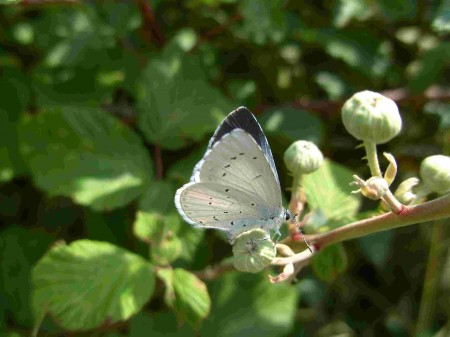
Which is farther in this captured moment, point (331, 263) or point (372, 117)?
point (331, 263)

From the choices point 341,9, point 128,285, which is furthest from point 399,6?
point 128,285

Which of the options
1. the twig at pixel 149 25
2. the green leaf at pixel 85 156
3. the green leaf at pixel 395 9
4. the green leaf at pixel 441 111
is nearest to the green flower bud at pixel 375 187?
the green leaf at pixel 85 156

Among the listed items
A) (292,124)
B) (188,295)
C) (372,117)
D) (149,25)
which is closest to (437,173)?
(372,117)

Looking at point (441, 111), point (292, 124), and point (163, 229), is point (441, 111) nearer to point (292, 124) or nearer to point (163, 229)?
point (292, 124)

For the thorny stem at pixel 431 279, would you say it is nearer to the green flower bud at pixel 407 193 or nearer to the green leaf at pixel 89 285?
the green flower bud at pixel 407 193

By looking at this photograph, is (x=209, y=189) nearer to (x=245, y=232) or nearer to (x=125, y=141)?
(x=245, y=232)

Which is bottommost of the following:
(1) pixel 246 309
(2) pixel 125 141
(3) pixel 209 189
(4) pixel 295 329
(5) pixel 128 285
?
(4) pixel 295 329
